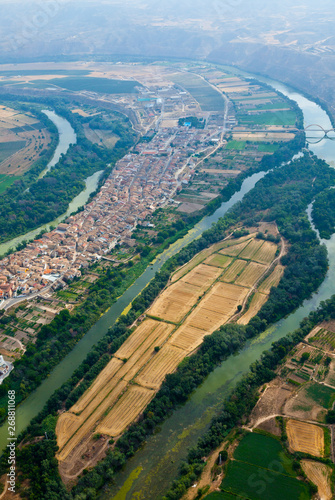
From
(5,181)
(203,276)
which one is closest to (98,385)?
(203,276)

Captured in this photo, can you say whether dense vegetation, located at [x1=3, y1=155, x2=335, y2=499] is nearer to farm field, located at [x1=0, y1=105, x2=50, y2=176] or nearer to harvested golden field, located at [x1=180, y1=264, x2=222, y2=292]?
harvested golden field, located at [x1=180, y1=264, x2=222, y2=292]

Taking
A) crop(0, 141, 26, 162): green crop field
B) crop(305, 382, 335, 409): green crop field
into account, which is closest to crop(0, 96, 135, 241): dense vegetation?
crop(0, 141, 26, 162): green crop field

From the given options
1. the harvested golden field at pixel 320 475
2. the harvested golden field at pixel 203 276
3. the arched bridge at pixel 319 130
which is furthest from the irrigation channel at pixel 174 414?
the arched bridge at pixel 319 130

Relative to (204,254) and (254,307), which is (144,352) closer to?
(254,307)

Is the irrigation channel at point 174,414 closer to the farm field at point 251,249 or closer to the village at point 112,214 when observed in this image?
the farm field at point 251,249

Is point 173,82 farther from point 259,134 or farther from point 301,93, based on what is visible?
point 259,134

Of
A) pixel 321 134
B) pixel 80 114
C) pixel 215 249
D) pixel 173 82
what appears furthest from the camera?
pixel 173 82

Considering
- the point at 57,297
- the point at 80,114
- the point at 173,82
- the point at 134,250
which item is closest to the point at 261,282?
the point at 134,250
